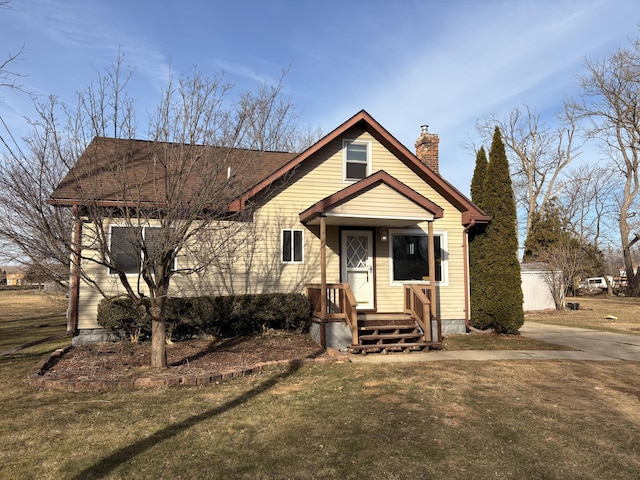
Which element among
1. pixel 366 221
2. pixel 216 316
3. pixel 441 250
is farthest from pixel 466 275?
pixel 216 316

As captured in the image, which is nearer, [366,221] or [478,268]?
[366,221]

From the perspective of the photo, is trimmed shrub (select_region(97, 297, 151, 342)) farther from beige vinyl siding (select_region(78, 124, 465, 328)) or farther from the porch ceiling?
the porch ceiling

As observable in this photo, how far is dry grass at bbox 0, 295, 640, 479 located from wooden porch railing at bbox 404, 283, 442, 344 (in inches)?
102

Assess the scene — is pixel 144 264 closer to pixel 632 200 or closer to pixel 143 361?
pixel 143 361

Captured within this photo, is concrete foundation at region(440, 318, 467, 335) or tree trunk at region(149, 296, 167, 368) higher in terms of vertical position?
tree trunk at region(149, 296, 167, 368)

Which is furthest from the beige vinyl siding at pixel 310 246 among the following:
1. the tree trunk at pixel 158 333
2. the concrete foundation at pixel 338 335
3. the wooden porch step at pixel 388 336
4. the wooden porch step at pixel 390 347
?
the tree trunk at pixel 158 333

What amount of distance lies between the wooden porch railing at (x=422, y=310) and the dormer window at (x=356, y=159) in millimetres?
3413

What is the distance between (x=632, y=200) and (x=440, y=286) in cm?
3127

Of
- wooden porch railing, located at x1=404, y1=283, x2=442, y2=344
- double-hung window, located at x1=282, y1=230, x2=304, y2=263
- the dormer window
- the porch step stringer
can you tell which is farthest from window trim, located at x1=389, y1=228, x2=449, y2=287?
double-hung window, located at x1=282, y1=230, x2=304, y2=263

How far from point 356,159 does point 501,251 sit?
4820 mm

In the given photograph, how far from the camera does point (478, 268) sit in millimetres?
12641

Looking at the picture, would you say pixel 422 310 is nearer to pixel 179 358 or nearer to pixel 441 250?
pixel 441 250

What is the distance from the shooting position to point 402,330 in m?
10.3

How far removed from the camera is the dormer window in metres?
12.1
